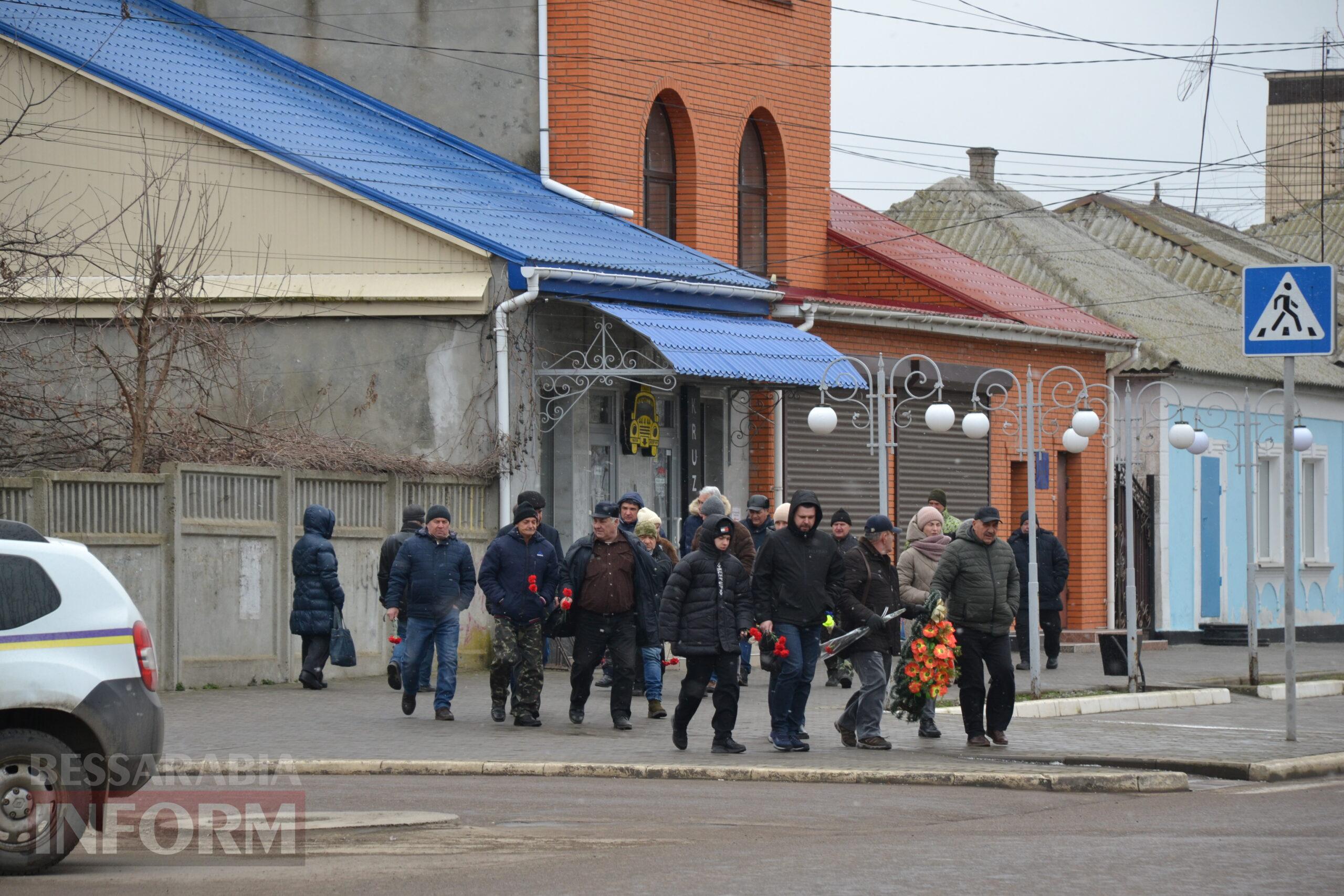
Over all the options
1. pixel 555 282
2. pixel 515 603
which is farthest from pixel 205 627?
pixel 555 282

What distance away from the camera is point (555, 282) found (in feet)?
69.3

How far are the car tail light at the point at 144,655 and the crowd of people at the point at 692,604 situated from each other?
5.45 m

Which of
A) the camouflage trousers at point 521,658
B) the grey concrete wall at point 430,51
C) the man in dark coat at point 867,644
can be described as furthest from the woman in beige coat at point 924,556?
the grey concrete wall at point 430,51

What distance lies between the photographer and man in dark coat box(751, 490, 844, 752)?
45.9 feet

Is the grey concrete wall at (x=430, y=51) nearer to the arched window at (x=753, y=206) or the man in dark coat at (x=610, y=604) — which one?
the arched window at (x=753, y=206)

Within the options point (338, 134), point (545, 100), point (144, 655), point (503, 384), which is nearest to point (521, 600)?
point (503, 384)

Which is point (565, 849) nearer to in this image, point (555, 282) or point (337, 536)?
point (337, 536)

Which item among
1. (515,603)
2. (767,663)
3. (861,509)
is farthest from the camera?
(861,509)

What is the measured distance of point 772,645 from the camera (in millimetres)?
14023

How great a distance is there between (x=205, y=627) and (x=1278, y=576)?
71.4 feet

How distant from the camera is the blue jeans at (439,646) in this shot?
15.8m

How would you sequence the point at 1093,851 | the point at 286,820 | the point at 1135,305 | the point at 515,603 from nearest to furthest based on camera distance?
the point at 1093,851, the point at 286,820, the point at 515,603, the point at 1135,305

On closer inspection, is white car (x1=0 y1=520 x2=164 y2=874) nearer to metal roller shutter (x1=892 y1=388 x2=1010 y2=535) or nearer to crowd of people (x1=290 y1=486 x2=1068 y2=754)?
crowd of people (x1=290 y1=486 x2=1068 y2=754)

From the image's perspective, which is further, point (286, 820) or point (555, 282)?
point (555, 282)
